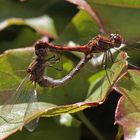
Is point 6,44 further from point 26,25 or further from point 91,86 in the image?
point 91,86

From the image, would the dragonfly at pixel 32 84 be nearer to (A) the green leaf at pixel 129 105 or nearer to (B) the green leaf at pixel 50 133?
(B) the green leaf at pixel 50 133

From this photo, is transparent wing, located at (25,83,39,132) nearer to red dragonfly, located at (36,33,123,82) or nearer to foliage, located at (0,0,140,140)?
foliage, located at (0,0,140,140)

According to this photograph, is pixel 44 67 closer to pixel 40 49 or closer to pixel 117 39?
pixel 40 49

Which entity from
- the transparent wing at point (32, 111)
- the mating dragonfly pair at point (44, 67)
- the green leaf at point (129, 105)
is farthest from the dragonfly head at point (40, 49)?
the green leaf at point (129, 105)

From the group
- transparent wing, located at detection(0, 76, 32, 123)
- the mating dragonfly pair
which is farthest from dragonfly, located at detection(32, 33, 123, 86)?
transparent wing, located at detection(0, 76, 32, 123)

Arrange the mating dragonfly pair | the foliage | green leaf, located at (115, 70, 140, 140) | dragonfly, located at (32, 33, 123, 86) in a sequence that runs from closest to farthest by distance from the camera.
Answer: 1. green leaf, located at (115, 70, 140, 140)
2. the foliage
3. the mating dragonfly pair
4. dragonfly, located at (32, 33, 123, 86)

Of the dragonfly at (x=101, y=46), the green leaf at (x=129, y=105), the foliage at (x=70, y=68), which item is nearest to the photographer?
the green leaf at (x=129, y=105)

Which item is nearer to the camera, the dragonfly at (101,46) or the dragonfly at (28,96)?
the dragonfly at (28,96)
